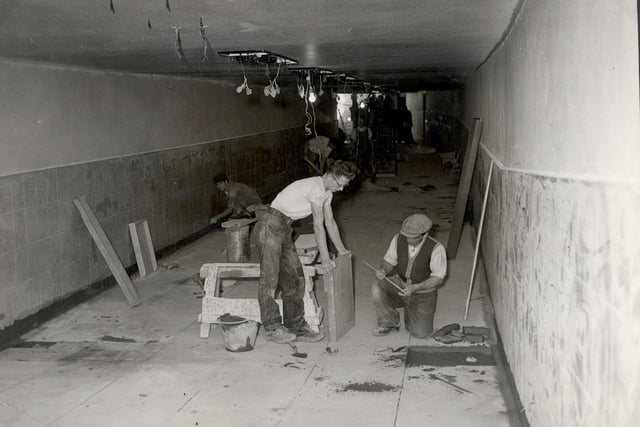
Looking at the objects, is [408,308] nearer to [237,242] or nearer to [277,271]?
[277,271]

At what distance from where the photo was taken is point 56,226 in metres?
7.20

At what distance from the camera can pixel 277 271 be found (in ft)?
19.9

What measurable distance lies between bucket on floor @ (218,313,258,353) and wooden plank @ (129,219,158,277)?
10.1 ft

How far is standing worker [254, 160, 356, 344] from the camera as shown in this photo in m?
5.89

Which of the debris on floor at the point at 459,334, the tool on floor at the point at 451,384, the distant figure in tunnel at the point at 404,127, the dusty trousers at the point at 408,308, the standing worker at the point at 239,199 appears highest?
the distant figure in tunnel at the point at 404,127

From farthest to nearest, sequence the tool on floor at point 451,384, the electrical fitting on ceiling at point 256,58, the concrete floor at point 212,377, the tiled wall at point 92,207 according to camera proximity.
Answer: the electrical fitting on ceiling at point 256,58
the tiled wall at point 92,207
the tool on floor at point 451,384
the concrete floor at point 212,377

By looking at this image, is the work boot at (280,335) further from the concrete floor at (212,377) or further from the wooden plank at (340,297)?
the wooden plank at (340,297)

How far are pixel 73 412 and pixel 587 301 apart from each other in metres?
3.63

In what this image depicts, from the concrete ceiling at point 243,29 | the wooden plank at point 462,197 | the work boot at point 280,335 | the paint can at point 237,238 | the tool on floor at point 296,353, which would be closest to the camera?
the concrete ceiling at point 243,29

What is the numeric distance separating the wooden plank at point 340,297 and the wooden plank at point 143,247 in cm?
334

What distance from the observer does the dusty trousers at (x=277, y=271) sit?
6.00m

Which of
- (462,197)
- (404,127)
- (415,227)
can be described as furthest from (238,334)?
(404,127)

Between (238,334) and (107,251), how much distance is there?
7.98 ft

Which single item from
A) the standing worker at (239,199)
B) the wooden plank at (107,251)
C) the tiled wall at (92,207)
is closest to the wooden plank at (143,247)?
the tiled wall at (92,207)
